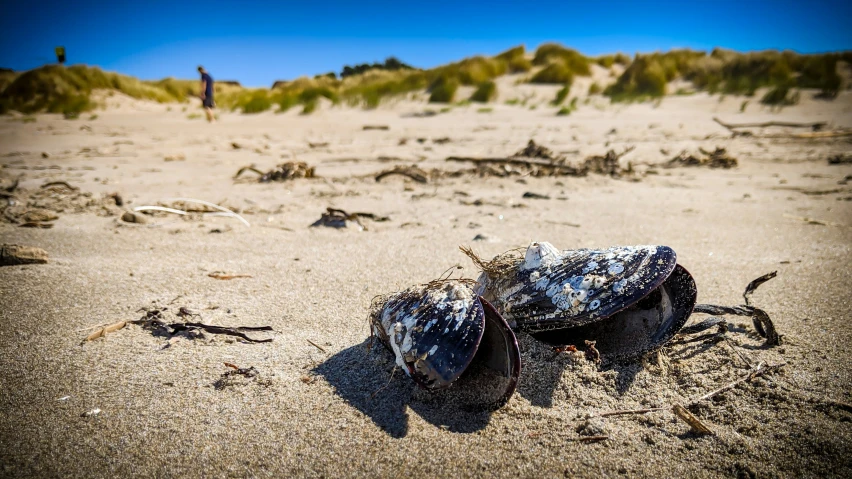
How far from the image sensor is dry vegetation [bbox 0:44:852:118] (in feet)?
41.3

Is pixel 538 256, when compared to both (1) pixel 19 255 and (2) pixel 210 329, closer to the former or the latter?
(2) pixel 210 329

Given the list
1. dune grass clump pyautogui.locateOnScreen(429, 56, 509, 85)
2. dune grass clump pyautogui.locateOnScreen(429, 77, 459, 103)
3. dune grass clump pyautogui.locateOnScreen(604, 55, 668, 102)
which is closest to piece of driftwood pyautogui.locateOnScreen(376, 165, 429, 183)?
dune grass clump pyautogui.locateOnScreen(429, 77, 459, 103)

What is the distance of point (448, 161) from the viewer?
6.55 metres

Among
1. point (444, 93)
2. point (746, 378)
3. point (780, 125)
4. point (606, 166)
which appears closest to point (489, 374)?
point (746, 378)

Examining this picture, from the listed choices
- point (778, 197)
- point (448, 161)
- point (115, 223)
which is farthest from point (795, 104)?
point (115, 223)

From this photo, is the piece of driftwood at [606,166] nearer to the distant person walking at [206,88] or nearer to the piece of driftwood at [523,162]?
the piece of driftwood at [523,162]

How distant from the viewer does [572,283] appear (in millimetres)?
1719

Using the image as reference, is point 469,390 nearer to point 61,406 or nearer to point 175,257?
point 61,406

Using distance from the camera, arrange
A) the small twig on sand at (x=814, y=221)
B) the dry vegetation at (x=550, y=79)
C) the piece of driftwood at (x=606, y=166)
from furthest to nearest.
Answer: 1. the dry vegetation at (x=550, y=79)
2. the piece of driftwood at (x=606, y=166)
3. the small twig on sand at (x=814, y=221)

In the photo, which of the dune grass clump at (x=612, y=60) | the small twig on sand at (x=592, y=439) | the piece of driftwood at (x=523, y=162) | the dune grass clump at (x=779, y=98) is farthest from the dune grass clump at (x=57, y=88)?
the dune grass clump at (x=779, y=98)

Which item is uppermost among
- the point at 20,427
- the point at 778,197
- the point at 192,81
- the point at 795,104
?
the point at 192,81

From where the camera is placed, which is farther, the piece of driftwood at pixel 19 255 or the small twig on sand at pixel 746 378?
the piece of driftwood at pixel 19 255

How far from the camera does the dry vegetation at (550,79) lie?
1259 centimetres

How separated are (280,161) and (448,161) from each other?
259 cm
